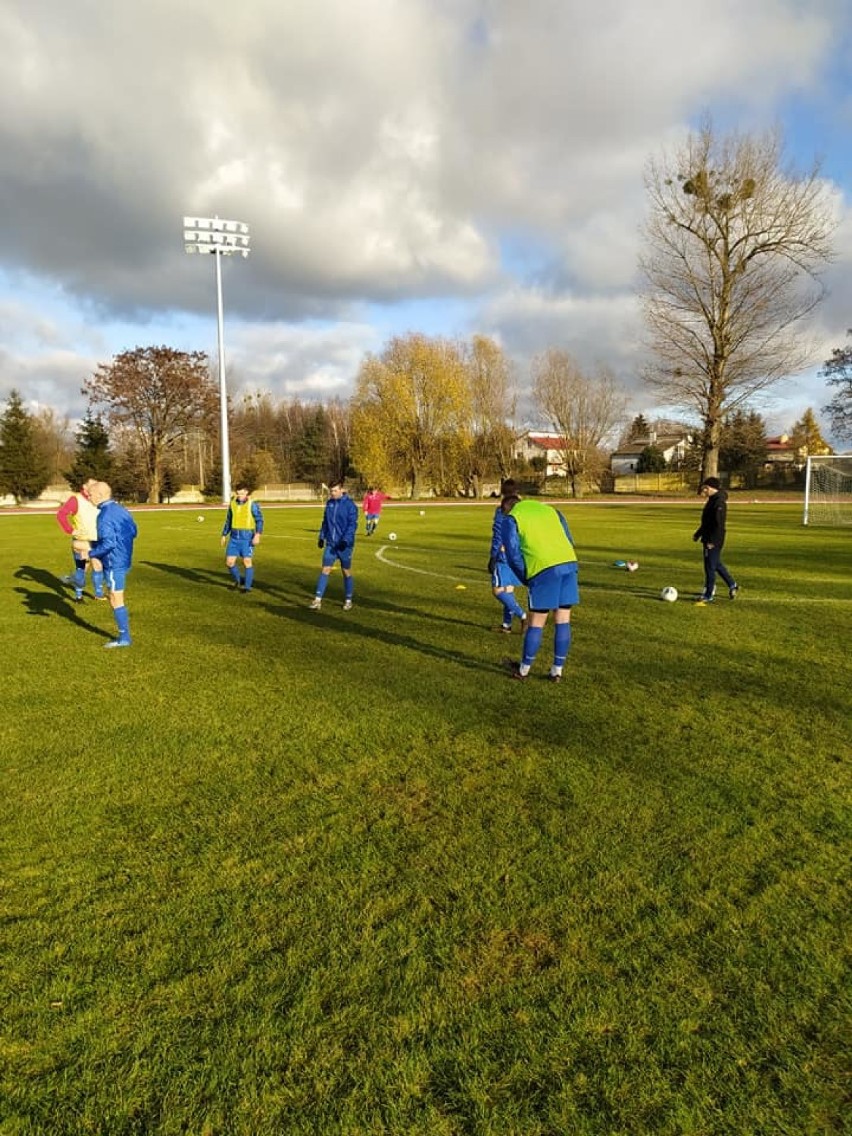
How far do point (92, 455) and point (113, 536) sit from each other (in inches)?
2031

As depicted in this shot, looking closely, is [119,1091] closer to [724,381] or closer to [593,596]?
[593,596]

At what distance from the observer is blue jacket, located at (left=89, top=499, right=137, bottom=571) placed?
7.99 metres

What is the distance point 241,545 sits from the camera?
11.8 meters

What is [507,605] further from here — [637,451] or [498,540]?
[637,451]

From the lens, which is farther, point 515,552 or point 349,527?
point 349,527

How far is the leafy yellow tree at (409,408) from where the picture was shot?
190ft

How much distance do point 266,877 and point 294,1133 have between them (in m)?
1.39

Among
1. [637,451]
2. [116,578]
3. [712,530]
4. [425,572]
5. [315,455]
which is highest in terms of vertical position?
[637,451]

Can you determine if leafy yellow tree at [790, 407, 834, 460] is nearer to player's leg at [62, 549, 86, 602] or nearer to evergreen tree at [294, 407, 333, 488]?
evergreen tree at [294, 407, 333, 488]

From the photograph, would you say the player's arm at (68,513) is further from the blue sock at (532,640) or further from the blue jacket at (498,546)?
the blue sock at (532,640)

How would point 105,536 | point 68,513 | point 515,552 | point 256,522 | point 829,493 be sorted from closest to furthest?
point 515,552 → point 105,536 → point 68,513 → point 256,522 → point 829,493

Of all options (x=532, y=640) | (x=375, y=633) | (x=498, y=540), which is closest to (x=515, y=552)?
(x=532, y=640)

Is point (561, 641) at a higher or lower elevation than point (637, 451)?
lower

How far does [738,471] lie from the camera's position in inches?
2408
